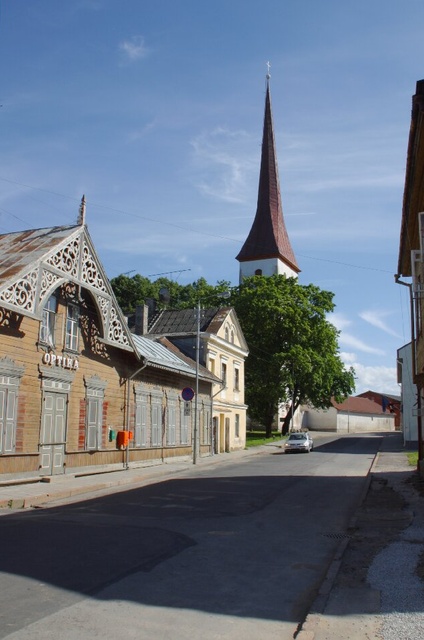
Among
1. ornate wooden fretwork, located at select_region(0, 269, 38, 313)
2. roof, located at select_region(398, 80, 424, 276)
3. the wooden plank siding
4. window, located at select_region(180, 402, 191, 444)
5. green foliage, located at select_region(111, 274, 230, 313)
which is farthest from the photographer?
green foliage, located at select_region(111, 274, 230, 313)

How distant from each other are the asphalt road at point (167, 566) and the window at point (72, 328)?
6.51 meters

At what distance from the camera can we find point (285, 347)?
51094 mm

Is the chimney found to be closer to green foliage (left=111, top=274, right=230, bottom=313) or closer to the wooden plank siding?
the wooden plank siding

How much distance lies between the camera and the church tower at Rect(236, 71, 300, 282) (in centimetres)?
7750

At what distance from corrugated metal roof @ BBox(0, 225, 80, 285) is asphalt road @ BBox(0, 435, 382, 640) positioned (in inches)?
264

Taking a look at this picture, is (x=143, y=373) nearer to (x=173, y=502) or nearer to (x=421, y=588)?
(x=173, y=502)

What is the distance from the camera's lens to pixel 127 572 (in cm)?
690

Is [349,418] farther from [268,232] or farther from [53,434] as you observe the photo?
[53,434]

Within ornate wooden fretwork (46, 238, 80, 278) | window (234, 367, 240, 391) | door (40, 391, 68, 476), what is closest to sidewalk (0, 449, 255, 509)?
door (40, 391, 68, 476)

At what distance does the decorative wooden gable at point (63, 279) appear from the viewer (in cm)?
1568

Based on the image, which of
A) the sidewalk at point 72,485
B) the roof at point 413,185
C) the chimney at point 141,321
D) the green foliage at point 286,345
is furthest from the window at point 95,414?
the green foliage at point 286,345

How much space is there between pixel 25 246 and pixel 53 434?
5.82 metres

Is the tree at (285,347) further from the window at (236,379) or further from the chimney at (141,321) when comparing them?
the chimney at (141,321)

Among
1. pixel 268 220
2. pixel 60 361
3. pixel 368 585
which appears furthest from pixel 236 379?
pixel 268 220
